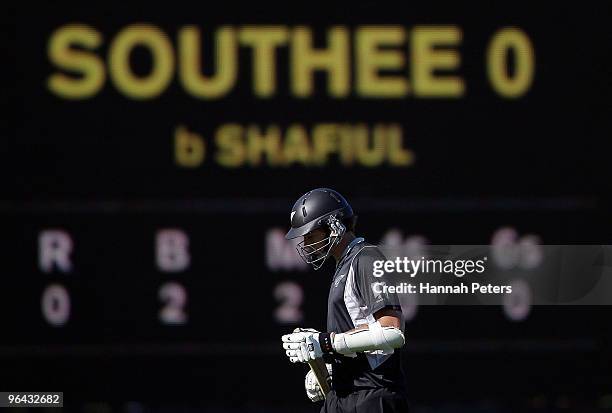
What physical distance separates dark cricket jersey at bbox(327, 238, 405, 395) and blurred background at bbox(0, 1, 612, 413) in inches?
96.1

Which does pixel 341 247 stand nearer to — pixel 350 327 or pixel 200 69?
pixel 350 327

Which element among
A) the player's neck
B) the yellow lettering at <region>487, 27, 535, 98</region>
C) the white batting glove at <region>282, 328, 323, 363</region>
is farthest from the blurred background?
the white batting glove at <region>282, 328, 323, 363</region>

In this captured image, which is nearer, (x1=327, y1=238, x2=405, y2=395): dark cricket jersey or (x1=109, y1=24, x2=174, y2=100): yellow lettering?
(x1=327, y1=238, x2=405, y2=395): dark cricket jersey

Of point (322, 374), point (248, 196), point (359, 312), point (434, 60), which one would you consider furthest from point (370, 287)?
point (434, 60)

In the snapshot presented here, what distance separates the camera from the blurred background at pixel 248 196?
920 cm

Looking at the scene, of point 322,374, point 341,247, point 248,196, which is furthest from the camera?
point 248,196

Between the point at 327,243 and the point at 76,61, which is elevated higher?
the point at 76,61

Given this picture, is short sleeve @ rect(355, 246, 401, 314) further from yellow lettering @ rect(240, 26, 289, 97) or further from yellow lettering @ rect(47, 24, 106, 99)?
yellow lettering @ rect(47, 24, 106, 99)

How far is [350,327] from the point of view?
6645mm

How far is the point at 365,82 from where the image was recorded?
9234mm

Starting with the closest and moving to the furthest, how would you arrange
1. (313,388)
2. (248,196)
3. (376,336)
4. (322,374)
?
(376,336)
(322,374)
(313,388)
(248,196)

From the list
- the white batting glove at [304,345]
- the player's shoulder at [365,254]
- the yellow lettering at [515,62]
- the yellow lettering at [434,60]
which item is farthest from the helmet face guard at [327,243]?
the yellow lettering at [515,62]

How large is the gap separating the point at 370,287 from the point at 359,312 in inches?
5.6

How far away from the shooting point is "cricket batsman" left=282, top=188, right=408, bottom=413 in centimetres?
650
